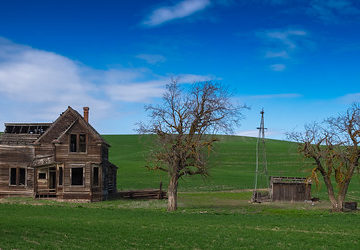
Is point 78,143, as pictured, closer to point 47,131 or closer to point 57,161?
point 57,161

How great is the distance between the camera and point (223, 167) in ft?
305

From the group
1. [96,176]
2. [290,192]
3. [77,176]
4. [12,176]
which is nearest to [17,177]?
[12,176]

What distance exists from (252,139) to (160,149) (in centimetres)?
11226

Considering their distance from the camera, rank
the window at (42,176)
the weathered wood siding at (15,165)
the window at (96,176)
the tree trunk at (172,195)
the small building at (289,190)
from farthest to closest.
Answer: the weathered wood siding at (15,165) < the small building at (289,190) < the window at (42,176) < the window at (96,176) < the tree trunk at (172,195)

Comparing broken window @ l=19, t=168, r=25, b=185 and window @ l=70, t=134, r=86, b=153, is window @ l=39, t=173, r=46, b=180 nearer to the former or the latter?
broken window @ l=19, t=168, r=25, b=185

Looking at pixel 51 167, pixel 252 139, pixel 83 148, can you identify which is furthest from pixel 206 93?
pixel 252 139

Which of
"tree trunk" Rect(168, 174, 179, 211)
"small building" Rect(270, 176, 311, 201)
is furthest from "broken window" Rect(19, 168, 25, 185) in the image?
"small building" Rect(270, 176, 311, 201)

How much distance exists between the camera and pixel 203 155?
115ft

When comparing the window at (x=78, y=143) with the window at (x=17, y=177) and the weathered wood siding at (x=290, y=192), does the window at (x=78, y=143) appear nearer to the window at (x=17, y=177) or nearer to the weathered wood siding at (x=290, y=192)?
the window at (x=17, y=177)

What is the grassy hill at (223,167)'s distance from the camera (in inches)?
2484

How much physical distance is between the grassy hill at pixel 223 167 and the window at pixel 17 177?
538 inches

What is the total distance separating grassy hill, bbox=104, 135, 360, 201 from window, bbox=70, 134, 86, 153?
694cm

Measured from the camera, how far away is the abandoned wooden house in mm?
44562

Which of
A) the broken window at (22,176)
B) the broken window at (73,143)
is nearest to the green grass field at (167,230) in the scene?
the broken window at (73,143)
